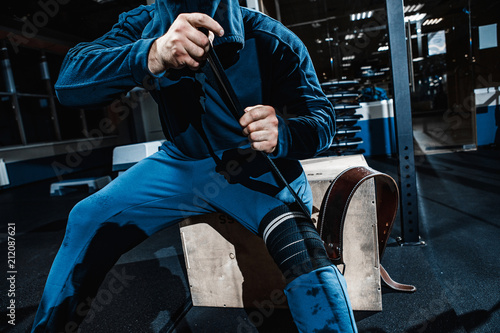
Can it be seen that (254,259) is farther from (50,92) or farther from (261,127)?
(50,92)

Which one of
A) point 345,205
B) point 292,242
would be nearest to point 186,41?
point 292,242

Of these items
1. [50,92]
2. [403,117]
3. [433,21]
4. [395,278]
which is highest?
[433,21]

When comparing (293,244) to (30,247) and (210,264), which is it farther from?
(30,247)

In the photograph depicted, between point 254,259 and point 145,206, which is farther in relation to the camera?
point 254,259

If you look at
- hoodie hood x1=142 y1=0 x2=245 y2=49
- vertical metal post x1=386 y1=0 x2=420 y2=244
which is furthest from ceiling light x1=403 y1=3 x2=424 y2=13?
hoodie hood x1=142 y1=0 x2=245 y2=49

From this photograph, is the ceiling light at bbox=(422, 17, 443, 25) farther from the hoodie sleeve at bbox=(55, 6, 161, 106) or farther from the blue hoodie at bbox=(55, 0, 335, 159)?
the hoodie sleeve at bbox=(55, 6, 161, 106)

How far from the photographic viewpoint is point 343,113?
3049mm

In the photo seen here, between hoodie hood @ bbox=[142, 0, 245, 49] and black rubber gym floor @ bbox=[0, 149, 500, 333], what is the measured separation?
3.20ft

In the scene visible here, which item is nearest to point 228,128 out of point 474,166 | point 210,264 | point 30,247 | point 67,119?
point 210,264

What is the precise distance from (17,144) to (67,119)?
1881 millimetres

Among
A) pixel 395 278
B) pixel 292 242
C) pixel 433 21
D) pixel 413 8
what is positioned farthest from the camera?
pixel 433 21

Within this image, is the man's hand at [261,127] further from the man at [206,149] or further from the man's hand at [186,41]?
the man's hand at [186,41]

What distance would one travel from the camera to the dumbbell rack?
276cm

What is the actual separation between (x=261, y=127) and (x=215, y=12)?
284 mm
